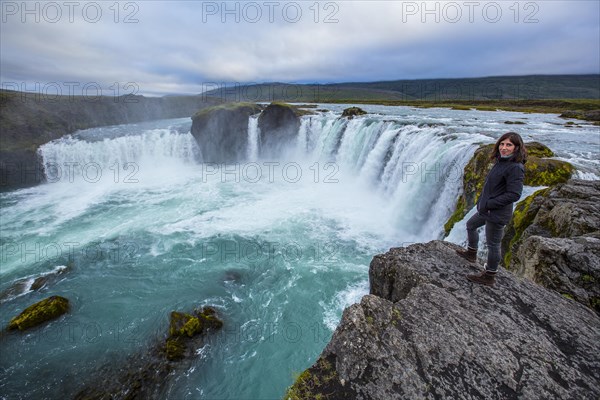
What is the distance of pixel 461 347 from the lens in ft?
12.9

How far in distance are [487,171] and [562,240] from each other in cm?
709

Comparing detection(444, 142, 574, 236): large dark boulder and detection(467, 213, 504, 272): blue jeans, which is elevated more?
detection(444, 142, 574, 236): large dark boulder

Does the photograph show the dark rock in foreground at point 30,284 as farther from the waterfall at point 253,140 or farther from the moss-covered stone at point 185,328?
the waterfall at point 253,140

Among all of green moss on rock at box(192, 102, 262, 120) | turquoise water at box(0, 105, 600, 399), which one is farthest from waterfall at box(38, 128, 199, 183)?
turquoise water at box(0, 105, 600, 399)

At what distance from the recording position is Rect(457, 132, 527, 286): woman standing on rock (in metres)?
4.74

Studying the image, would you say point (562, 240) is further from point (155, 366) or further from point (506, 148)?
point (155, 366)

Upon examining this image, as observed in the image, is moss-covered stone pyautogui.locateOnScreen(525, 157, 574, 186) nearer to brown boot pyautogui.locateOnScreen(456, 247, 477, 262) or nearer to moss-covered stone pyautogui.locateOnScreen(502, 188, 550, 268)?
moss-covered stone pyautogui.locateOnScreen(502, 188, 550, 268)

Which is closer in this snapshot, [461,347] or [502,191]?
[461,347]

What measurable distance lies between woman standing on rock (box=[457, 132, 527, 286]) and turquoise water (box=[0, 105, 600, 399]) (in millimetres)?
7767

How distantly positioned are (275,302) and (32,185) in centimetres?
3747

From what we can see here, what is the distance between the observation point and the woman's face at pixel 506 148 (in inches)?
187

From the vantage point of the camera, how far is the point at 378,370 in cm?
361

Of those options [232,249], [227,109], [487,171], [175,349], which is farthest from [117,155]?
[487,171]

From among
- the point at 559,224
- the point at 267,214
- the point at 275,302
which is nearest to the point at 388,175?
the point at 267,214
